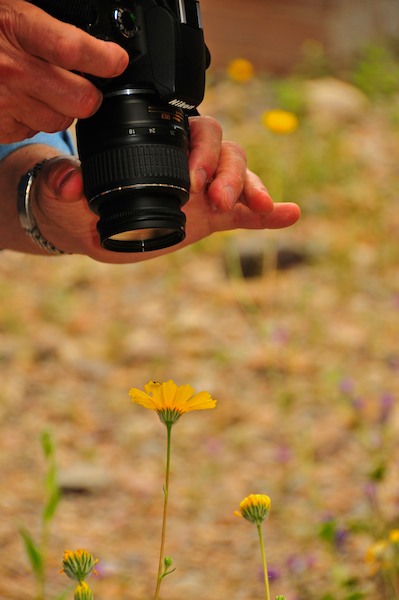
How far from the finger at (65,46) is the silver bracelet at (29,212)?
36 centimetres

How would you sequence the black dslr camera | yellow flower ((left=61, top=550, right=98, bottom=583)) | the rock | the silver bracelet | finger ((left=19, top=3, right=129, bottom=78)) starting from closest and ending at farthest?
yellow flower ((left=61, top=550, right=98, bottom=583)) → finger ((left=19, top=3, right=129, bottom=78)) → the black dslr camera → the silver bracelet → the rock

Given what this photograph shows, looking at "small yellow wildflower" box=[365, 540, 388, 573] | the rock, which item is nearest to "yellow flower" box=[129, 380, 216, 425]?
"small yellow wildflower" box=[365, 540, 388, 573]

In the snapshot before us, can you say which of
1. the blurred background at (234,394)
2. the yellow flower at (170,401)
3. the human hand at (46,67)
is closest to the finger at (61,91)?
the human hand at (46,67)

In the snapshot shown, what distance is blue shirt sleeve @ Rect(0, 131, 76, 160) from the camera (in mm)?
1525

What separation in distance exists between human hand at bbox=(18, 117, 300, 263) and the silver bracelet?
0.01 metres

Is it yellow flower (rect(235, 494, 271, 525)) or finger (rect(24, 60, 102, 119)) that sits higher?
finger (rect(24, 60, 102, 119))

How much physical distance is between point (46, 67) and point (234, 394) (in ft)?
5.38

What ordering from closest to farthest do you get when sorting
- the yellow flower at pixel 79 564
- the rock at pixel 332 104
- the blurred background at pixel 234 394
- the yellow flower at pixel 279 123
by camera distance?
the yellow flower at pixel 79 564, the blurred background at pixel 234 394, the yellow flower at pixel 279 123, the rock at pixel 332 104

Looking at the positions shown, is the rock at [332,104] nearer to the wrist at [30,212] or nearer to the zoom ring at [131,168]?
the wrist at [30,212]

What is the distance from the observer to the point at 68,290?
10.3 ft

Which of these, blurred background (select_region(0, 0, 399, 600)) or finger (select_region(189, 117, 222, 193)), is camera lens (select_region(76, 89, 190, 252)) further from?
blurred background (select_region(0, 0, 399, 600))

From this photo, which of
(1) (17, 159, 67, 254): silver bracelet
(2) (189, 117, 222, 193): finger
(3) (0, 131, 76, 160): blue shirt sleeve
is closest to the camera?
(2) (189, 117, 222, 193): finger

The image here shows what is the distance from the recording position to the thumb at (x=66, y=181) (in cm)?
118

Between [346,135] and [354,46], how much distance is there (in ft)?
4.95
